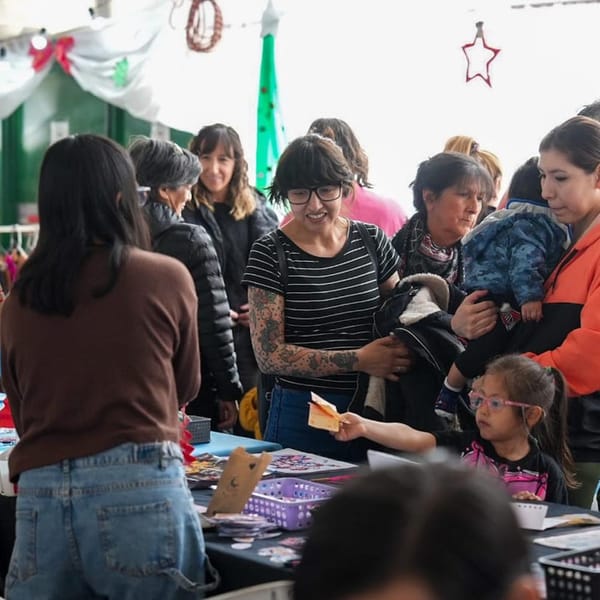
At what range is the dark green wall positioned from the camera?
901cm

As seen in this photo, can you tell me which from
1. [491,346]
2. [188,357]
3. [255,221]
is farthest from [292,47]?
[188,357]

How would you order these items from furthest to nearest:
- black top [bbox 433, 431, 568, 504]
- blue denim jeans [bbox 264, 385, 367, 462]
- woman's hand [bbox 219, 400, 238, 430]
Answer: woman's hand [bbox 219, 400, 238, 430] → blue denim jeans [bbox 264, 385, 367, 462] → black top [bbox 433, 431, 568, 504]

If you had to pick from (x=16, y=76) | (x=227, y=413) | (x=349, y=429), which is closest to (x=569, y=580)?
(x=349, y=429)

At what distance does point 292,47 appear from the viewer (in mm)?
6195

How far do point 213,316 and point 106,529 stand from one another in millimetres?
1889

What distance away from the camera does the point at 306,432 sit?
313 centimetres

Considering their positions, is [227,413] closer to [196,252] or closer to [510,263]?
[196,252]

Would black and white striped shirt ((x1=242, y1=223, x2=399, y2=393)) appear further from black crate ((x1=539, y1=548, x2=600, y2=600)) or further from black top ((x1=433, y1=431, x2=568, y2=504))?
black crate ((x1=539, y1=548, x2=600, y2=600))

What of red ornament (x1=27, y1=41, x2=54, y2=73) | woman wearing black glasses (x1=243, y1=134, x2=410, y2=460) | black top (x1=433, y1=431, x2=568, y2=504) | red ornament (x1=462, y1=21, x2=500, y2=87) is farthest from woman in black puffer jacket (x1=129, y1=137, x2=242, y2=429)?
red ornament (x1=27, y1=41, x2=54, y2=73)

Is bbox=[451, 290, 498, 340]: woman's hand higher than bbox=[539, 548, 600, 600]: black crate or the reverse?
higher

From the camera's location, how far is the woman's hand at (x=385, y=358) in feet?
9.93

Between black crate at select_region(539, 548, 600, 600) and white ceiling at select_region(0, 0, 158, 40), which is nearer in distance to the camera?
black crate at select_region(539, 548, 600, 600)

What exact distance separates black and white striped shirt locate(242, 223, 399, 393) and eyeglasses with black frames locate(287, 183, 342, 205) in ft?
0.38

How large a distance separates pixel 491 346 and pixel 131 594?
3.89ft
